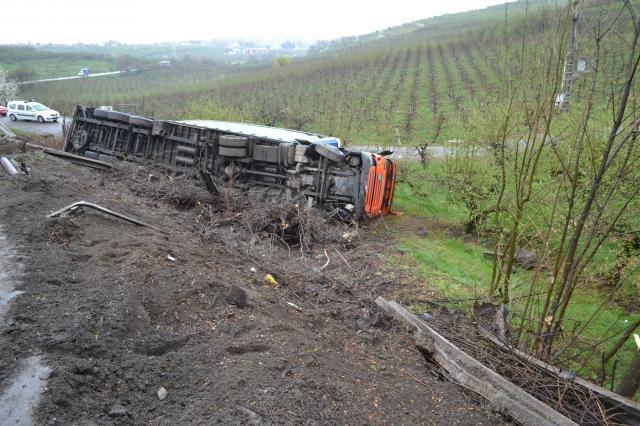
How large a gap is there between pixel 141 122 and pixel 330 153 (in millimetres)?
5701

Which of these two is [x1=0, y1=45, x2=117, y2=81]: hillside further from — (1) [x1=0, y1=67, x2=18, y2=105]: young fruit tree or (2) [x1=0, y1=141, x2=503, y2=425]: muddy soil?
(2) [x1=0, y1=141, x2=503, y2=425]: muddy soil

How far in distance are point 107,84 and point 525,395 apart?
67.9 metres

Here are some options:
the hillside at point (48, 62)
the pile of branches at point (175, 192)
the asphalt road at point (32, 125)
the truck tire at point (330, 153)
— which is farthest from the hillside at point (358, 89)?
the hillside at point (48, 62)

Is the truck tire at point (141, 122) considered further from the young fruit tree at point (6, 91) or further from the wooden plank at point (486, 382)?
the young fruit tree at point (6, 91)

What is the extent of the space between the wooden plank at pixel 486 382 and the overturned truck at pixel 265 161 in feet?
20.0

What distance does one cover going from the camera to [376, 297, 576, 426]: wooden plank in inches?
145

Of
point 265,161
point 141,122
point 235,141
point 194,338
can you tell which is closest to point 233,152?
point 235,141

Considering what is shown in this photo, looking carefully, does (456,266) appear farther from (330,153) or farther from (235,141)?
(235,141)

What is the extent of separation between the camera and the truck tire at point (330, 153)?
35.0ft

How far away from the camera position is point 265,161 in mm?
11367

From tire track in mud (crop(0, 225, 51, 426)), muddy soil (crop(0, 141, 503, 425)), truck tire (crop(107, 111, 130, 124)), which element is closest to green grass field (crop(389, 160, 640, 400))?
muddy soil (crop(0, 141, 503, 425))

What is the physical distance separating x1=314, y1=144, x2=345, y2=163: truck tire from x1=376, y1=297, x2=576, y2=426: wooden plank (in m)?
6.09

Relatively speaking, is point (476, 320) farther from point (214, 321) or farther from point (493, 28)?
point (493, 28)

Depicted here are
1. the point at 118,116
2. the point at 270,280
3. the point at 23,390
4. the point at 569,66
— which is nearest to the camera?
the point at 23,390
